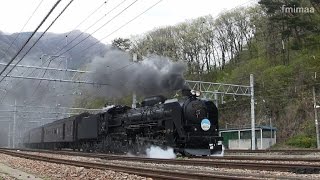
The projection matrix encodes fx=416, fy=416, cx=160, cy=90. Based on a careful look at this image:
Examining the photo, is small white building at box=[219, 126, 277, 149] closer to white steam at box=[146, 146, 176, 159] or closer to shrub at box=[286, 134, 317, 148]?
shrub at box=[286, 134, 317, 148]

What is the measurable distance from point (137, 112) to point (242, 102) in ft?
90.0

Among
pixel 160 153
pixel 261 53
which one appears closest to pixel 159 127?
pixel 160 153

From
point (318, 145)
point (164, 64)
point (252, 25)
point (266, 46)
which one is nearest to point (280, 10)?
point (266, 46)

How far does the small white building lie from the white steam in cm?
1894

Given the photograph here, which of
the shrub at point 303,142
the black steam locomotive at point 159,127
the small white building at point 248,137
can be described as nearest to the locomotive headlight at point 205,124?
the black steam locomotive at point 159,127

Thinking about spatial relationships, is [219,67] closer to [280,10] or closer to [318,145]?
[280,10]

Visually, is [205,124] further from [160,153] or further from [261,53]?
[261,53]

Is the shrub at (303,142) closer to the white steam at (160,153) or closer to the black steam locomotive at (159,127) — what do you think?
the black steam locomotive at (159,127)

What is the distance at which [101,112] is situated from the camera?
2859cm

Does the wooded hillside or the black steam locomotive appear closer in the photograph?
the black steam locomotive

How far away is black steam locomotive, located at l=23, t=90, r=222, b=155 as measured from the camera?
68.6ft

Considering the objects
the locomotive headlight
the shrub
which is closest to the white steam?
the locomotive headlight

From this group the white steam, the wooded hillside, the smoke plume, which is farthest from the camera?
the wooded hillside

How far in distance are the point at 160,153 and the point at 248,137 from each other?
2046 cm
